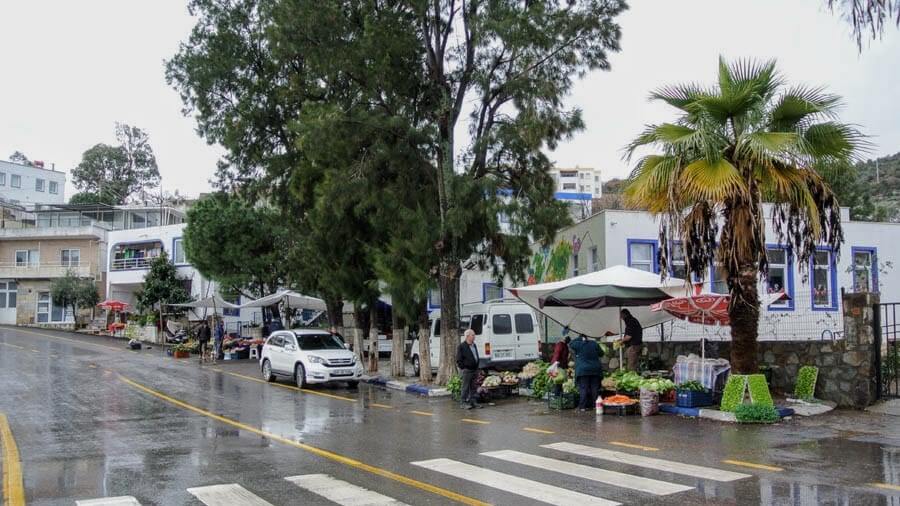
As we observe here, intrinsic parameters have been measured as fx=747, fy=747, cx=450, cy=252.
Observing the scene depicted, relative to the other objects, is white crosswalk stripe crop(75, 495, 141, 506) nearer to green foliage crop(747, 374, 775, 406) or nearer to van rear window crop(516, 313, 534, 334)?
green foliage crop(747, 374, 775, 406)

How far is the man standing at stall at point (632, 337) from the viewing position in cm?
1698

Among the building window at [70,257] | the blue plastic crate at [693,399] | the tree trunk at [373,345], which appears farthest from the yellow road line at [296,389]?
the building window at [70,257]

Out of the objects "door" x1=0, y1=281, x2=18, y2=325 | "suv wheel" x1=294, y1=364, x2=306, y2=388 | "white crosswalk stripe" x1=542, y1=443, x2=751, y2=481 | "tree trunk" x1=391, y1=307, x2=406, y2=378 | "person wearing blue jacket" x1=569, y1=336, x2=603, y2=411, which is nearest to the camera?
"white crosswalk stripe" x1=542, y1=443, x2=751, y2=481

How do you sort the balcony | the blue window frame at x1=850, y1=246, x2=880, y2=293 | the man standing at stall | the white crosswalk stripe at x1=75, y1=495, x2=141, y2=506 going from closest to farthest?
the white crosswalk stripe at x1=75, y1=495, x2=141, y2=506 < the man standing at stall < the blue window frame at x1=850, y1=246, x2=880, y2=293 < the balcony

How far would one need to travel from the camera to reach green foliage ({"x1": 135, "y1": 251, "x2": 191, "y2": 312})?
46.1 m

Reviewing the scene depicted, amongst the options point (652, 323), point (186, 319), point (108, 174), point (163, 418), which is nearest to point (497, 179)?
point (652, 323)

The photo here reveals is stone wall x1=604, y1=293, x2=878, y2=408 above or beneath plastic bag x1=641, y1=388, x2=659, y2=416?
above

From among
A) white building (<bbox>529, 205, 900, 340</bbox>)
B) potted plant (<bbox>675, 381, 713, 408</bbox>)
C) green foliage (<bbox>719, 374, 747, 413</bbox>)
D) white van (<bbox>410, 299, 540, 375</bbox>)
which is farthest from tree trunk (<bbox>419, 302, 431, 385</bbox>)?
green foliage (<bbox>719, 374, 747, 413</bbox>)

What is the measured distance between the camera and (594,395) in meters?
15.3

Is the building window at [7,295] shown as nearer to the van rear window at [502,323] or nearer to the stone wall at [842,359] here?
the van rear window at [502,323]

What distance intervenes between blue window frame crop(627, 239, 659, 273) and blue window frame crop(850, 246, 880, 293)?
7232 millimetres

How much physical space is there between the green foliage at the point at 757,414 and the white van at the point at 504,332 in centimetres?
956

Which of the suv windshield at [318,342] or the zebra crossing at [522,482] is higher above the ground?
the suv windshield at [318,342]

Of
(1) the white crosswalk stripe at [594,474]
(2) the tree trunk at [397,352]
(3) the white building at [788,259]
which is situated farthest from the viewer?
(2) the tree trunk at [397,352]
